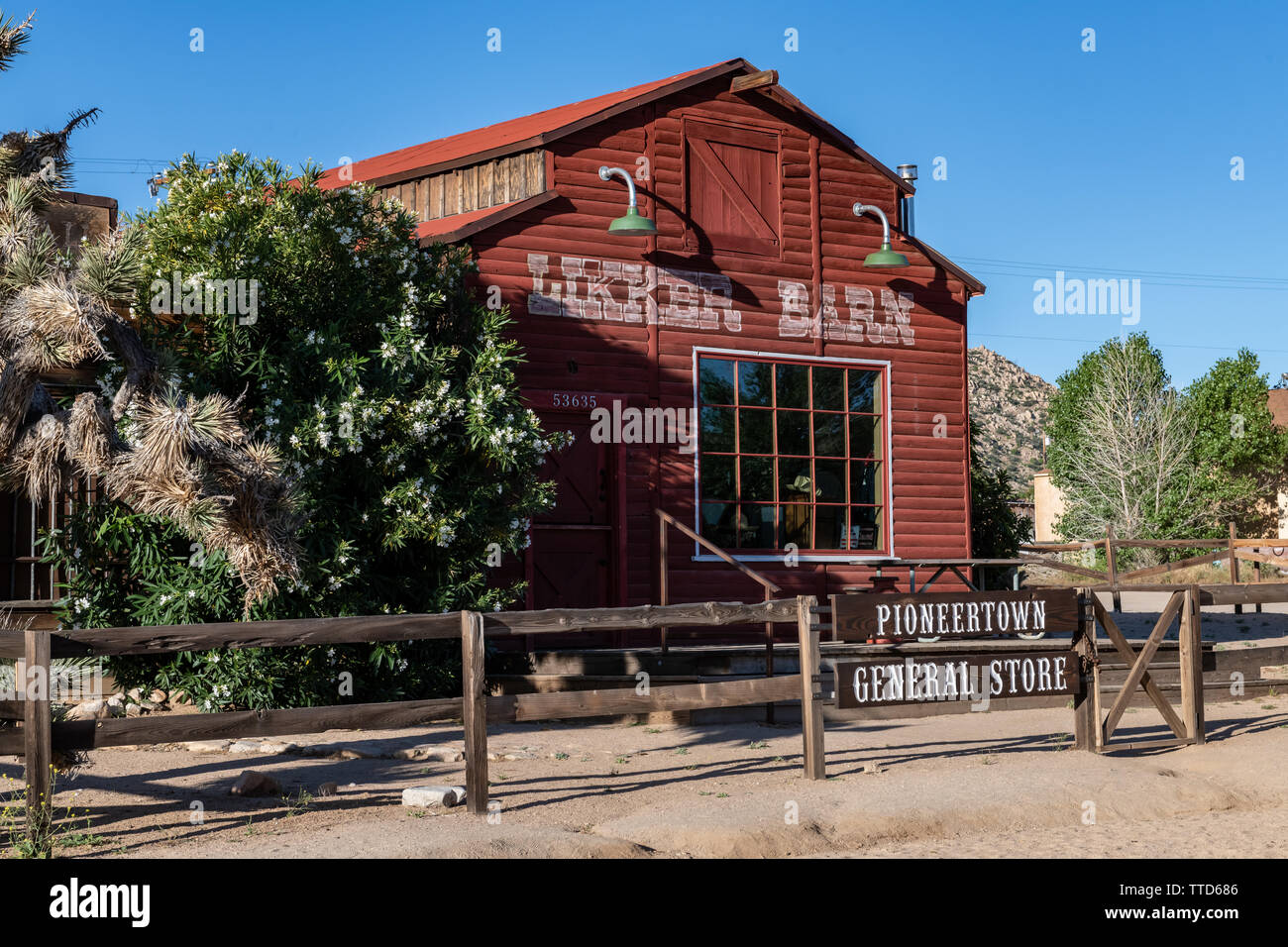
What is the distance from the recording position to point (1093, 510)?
4406 centimetres

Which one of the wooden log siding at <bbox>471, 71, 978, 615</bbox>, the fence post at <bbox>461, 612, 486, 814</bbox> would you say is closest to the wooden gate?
the fence post at <bbox>461, 612, 486, 814</bbox>

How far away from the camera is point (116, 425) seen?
24.1 feet

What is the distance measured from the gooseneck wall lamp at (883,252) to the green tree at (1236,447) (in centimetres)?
2964

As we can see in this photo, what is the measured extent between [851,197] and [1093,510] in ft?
101

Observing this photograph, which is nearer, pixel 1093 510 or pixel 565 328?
pixel 565 328

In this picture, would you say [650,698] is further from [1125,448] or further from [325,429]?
[1125,448]

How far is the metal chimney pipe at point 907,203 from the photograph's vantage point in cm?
1688

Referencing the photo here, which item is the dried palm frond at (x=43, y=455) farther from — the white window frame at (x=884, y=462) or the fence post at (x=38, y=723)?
the white window frame at (x=884, y=462)

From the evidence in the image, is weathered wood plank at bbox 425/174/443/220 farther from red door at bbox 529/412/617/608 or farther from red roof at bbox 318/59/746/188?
red door at bbox 529/412/617/608

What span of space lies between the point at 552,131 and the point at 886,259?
4.22 m
